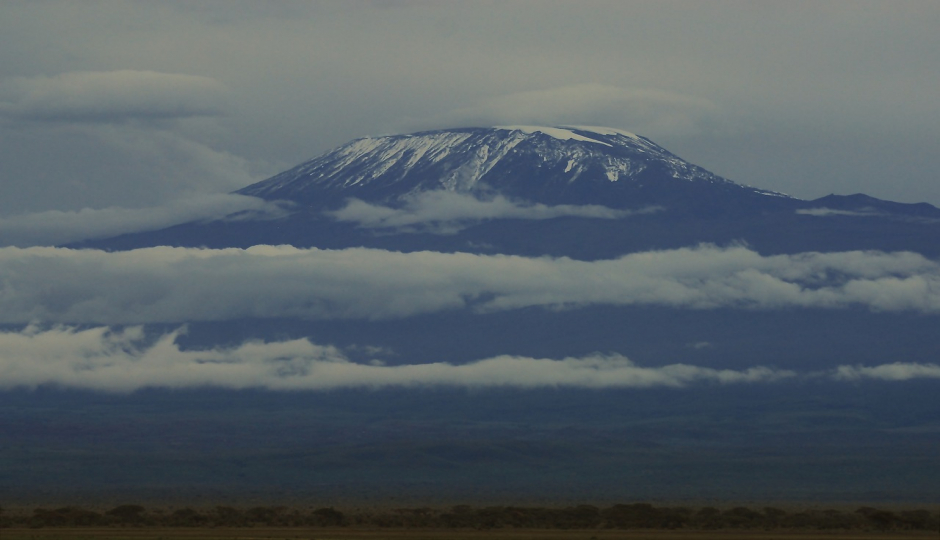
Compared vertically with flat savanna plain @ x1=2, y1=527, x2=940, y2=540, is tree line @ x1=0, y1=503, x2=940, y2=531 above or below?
above

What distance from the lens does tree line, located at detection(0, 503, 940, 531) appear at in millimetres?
77312

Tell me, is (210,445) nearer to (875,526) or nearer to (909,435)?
(909,435)

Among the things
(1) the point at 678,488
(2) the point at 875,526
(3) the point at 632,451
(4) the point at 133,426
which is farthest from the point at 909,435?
(2) the point at 875,526

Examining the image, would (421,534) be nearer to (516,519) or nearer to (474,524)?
(474,524)

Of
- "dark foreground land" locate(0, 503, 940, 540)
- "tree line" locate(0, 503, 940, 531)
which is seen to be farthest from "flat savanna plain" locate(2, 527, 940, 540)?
"tree line" locate(0, 503, 940, 531)

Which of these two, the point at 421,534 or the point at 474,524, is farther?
the point at 474,524

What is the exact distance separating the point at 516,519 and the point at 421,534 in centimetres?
787

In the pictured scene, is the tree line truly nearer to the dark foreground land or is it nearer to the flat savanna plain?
the dark foreground land

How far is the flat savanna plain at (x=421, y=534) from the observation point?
233 ft

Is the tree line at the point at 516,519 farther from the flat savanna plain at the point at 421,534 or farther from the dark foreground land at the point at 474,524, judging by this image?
the flat savanna plain at the point at 421,534

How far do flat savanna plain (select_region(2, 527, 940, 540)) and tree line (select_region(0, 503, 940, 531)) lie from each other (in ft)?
7.98

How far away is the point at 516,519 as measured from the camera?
259ft

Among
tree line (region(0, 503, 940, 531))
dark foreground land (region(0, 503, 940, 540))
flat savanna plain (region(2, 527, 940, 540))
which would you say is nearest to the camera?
flat savanna plain (region(2, 527, 940, 540))

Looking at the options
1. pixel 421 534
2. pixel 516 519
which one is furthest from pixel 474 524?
pixel 421 534
